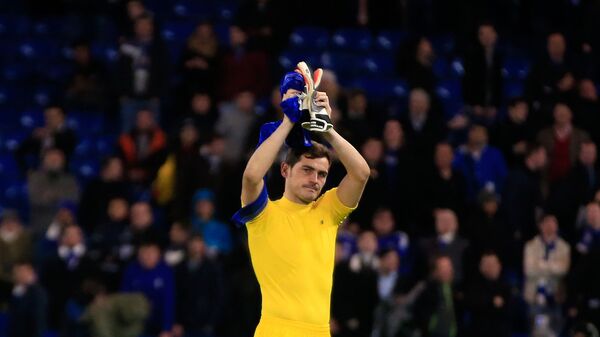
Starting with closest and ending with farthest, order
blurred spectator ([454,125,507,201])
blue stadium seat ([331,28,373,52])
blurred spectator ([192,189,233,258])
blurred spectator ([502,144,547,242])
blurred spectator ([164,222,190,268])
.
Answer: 1. blurred spectator ([164,222,190,268])
2. blurred spectator ([192,189,233,258])
3. blurred spectator ([502,144,547,242])
4. blurred spectator ([454,125,507,201])
5. blue stadium seat ([331,28,373,52])

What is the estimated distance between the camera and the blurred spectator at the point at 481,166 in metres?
15.7

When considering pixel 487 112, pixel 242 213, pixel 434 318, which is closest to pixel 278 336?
pixel 242 213

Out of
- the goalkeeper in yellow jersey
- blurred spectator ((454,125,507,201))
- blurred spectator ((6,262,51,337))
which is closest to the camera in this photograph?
the goalkeeper in yellow jersey

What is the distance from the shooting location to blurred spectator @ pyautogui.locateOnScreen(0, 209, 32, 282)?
615 inches

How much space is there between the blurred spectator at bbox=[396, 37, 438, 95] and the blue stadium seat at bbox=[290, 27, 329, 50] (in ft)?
5.65

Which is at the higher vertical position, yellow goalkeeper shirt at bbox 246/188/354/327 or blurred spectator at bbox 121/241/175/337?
yellow goalkeeper shirt at bbox 246/188/354/327

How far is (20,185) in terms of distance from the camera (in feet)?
56.4

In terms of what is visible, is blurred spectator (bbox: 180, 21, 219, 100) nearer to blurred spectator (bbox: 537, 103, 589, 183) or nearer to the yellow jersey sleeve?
blurred spectator (bbox: 537, 103, 589, 183)

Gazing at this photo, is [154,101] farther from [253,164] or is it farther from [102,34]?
[253,164]

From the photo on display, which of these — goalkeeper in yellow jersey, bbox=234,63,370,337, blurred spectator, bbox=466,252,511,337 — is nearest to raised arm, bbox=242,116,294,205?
goalkeeper in yellow jersey, bbox=234,63,370,337

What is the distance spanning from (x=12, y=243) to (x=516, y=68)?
6.94m

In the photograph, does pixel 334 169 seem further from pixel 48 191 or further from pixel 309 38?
pixel 309 38

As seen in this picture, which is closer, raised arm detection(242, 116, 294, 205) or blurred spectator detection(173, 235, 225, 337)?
raised arm detection(242, 116, 294, 205)

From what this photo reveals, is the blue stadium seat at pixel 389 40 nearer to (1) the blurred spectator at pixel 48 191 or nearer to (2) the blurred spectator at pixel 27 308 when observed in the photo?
(1) the blurred spectator at pixel 48 191
